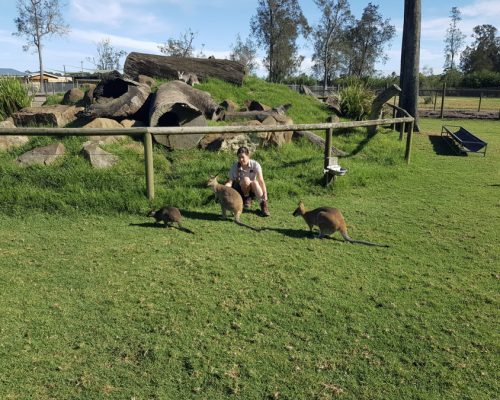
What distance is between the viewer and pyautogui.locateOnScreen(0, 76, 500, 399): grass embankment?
9.19ft

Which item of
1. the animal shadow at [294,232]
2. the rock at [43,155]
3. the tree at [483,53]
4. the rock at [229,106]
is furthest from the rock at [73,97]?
the tree at [483,53]

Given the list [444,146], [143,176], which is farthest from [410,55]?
[143,176]

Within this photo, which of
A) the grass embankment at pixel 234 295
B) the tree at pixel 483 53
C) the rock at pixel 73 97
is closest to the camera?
the grass embankment at pixel 234 295

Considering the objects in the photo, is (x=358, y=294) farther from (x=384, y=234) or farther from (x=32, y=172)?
(x=32, y=172)

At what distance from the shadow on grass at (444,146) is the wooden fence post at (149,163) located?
823 centimetres

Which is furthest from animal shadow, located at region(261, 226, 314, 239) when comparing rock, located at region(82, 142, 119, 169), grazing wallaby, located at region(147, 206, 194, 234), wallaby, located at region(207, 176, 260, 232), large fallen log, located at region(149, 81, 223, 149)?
large fallen log, located at region(149, 81, 223, 149)

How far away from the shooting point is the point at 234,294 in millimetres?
3855

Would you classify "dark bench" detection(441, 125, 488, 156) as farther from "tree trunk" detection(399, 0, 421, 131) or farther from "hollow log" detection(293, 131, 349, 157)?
"hollow log" detection(293, 131, 349, 157)

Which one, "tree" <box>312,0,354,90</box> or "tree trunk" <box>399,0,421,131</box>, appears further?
"tree" <box>312,0,354,90</box>

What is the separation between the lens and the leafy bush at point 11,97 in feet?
31.7

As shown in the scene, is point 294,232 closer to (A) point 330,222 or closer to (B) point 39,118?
(A) point 330,222

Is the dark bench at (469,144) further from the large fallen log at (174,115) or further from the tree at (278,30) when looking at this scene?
the tree at (278,30)

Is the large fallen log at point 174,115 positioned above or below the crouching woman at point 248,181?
above

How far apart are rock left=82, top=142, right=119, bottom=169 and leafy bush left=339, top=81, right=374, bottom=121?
742cm
